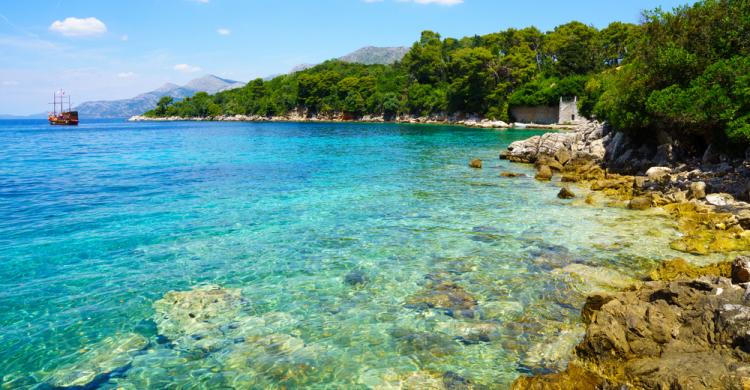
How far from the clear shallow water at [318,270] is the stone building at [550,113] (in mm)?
67775

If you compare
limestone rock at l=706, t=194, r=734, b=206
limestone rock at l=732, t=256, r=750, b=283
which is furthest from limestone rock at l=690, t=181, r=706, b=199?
limestone rock at l=732, t=256, r=750, b=283

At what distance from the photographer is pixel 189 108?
194625 millimetres

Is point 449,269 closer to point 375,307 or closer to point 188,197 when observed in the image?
point 375,307

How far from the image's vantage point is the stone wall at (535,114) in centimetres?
8972

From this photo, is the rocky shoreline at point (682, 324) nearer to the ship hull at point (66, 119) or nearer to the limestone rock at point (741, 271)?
the limestone rock at point (741, 271)

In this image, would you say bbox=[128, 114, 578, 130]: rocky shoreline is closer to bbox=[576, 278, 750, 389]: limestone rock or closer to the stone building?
the stone building

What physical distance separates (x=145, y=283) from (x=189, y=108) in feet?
664

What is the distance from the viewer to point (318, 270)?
1202 centimetres

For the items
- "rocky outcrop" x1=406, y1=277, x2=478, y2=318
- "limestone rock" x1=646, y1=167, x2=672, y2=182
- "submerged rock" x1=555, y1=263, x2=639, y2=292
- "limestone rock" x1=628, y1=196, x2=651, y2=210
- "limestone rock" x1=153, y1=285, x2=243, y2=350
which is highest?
"limestone rock" x1=646, y1=167, x2=672, y2=182

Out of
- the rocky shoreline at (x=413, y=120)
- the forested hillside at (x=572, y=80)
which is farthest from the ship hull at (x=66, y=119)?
the forested hillside at (x=572, y=80)

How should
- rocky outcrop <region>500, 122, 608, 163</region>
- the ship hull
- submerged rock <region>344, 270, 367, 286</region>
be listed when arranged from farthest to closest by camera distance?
the ship hull, rocky outcrop <region>500, 122, 608, 163</region>, submerged rock <region>344, 270, 367, 286</region>

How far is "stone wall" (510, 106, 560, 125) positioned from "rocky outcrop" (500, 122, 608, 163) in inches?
2152

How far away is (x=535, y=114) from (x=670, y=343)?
9296 cm

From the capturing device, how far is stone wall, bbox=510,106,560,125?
294 feet
